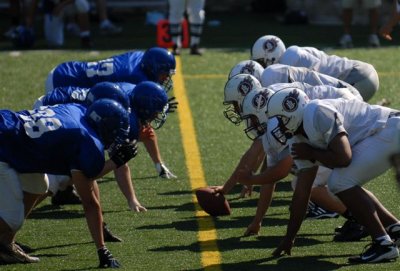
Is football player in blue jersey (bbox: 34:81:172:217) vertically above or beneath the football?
above

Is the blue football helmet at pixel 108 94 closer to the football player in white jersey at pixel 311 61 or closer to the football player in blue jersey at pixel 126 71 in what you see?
the football player in blue jersey at pixel 126 71

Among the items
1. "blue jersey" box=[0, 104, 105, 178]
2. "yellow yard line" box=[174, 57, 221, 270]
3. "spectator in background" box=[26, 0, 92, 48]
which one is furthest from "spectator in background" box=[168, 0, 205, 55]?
"blue jersey" box=[0, 104, 105, 178]

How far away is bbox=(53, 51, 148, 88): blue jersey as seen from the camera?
30.2 feet

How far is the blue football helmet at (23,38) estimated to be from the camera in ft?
57.7

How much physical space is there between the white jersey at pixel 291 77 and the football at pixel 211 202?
932 mm

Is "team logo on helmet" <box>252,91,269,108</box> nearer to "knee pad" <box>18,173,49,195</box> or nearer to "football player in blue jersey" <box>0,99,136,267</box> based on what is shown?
"football player in blue jersey" <box>0,99,136,267</box>

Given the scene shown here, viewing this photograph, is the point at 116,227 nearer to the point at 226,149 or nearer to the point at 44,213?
the point at 44,213

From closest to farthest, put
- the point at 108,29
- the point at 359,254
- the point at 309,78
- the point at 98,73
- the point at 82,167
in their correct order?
1. the point at 82,167
2. the point at 359,254
3. the point at 309,78
4. the point at 98,73
5. the point at 108,29

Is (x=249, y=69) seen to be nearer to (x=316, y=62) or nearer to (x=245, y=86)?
(x=245, y=86)

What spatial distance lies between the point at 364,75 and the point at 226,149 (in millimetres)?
1696

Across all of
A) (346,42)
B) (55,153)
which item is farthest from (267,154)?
(346,42)

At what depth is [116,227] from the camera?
26.4 feet

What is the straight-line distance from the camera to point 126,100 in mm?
7445

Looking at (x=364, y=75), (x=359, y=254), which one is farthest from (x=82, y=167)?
(x=364, y=75)
